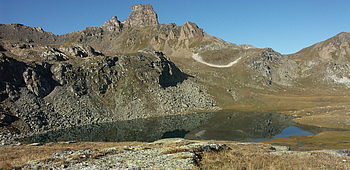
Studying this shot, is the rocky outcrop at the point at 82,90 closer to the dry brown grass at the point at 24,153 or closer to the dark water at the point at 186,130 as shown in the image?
the dark water at the point at 186,130

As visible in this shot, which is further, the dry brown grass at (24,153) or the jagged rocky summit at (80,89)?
the jagged rocky summit at (80,89)

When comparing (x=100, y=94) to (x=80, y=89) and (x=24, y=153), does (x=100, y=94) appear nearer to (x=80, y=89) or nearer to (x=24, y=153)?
(x=80, y=89)

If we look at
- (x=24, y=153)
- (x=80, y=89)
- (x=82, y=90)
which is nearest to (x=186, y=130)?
(x=24, y=153)

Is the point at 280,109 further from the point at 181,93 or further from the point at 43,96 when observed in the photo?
the point at 43,96

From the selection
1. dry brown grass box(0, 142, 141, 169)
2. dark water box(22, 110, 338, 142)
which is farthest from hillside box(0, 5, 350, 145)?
dry brown grass box(0, 142, 141, 169)

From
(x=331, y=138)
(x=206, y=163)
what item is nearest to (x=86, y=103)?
(x=206, y=163)

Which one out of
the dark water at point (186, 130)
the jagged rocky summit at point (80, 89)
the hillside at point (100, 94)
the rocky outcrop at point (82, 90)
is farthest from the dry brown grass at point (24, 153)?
the rocky outcrop at point (82, 90)

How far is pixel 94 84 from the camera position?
124125 millimetres

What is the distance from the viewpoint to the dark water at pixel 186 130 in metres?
73.9

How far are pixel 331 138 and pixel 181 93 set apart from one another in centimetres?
9599

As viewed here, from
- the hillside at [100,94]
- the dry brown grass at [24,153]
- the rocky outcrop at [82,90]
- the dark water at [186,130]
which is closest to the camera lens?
the dry brown grass at [24,153]

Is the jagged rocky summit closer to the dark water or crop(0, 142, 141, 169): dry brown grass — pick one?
the dark water

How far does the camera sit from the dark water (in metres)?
73.9

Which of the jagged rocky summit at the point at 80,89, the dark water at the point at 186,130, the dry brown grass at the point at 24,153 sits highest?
the jagged rocky summit at the point at 80,89
